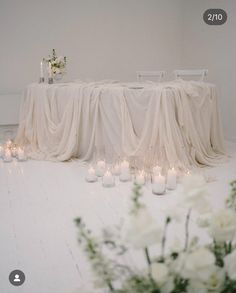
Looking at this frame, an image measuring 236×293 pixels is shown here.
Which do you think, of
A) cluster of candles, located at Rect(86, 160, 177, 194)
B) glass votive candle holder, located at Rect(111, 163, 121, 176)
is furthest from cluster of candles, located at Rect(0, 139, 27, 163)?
glass votive candle holder, located at Rect(111, 163, 121, 176)

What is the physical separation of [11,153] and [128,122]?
1.35m

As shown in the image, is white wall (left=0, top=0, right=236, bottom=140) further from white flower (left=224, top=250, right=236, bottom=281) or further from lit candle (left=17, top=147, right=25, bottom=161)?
white flower (left=224, top=250, right=236, bottom=281)

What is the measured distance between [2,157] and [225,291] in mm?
3352

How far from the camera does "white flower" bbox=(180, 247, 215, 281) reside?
0.43 metres

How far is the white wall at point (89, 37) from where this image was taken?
482 cm

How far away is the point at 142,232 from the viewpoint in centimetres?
42

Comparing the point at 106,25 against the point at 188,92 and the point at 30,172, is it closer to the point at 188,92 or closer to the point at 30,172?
the point at 188,92

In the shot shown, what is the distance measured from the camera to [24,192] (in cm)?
252

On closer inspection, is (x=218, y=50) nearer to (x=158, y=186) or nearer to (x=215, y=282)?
(x=158, y=186)

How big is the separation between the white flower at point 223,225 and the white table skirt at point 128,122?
2396mm

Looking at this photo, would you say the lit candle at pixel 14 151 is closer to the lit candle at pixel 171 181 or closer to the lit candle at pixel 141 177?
the lit candle at pixel 141 177

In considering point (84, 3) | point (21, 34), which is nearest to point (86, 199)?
point (21, 34)

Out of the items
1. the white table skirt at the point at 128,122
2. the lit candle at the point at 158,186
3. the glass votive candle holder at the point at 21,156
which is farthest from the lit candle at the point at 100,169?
the glass votive candle holder at the point at 21,156

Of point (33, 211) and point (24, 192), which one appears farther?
point (24, 192)
